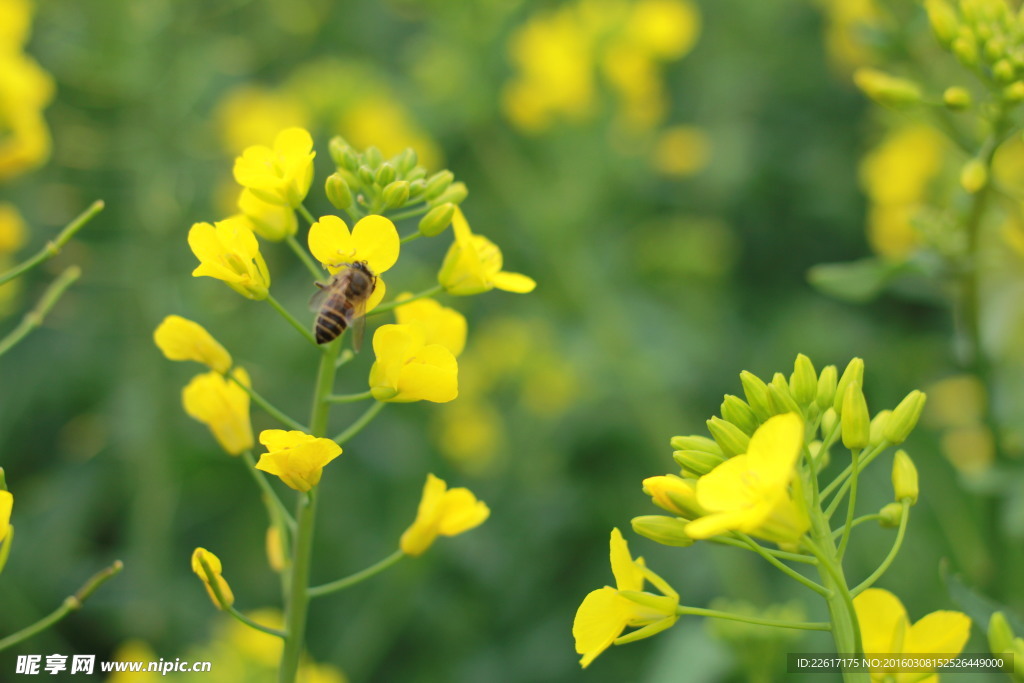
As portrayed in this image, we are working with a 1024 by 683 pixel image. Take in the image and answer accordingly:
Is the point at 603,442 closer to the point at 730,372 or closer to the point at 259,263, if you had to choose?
the point at 730,372

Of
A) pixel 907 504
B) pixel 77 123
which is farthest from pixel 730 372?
pixel 77 123

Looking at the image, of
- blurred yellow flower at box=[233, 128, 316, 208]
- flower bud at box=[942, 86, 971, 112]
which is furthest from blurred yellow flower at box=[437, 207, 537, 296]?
flower bud at box=[942, 86, 971, 112]

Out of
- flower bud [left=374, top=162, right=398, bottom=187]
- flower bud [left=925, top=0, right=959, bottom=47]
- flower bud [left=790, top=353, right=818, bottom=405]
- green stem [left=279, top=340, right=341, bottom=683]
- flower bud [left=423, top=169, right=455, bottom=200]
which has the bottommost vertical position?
green stem [left=279, top=340, right=341, bottom=683]

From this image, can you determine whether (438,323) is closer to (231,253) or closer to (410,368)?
(410,368)

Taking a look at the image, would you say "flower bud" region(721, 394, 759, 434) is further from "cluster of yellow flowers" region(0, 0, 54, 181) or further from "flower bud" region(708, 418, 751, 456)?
"cluster of yellow flowers" region(0, 0, 54, 181)

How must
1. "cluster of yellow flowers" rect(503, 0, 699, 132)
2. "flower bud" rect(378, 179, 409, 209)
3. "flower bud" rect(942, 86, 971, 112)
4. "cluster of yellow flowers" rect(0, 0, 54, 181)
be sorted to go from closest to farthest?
"flower bud" rect(378, 179, 409, 209) < "flower bud" rect(942, 86, 971, 112) < "cluster of yellow flowers" rect(0, 0, 54, 181) < "cluster of yellow flowers" rect(503, 0, 699, 132)

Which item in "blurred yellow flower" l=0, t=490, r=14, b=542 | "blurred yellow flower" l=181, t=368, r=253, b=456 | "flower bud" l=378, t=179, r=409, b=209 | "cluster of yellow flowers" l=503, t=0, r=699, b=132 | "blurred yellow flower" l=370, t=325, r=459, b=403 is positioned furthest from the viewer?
"cluster of yellow flowers" l=503, t=0, r=699, b=132

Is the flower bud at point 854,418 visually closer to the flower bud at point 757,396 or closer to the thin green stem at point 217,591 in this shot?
the flower bud at point 757,396

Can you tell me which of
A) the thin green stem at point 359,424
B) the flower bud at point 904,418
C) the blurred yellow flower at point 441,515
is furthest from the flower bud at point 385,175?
the flower bud at point 904,418
